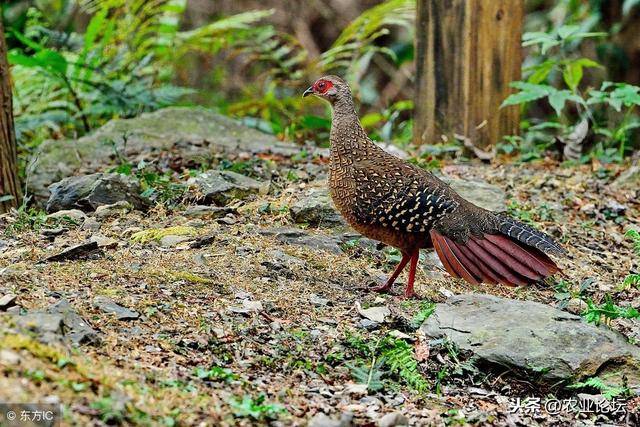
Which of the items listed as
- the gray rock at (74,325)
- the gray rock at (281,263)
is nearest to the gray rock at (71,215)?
the gray rock at (281,263)

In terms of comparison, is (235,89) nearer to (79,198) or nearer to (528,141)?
(528,141)

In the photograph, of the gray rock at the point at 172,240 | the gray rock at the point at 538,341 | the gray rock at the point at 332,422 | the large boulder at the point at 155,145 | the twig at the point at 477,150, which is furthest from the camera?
the twig at the point at 477,150

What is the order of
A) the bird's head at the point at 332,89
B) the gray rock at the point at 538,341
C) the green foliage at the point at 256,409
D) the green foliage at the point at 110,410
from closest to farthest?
the green foliage at the point at 110,410 → the green foliage at the point at 256,409 → the gray rock at the point at 538,341 → the bird's head at the point at 332,89

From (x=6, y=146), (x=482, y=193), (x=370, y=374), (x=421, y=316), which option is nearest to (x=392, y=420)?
(x=370, y=374)

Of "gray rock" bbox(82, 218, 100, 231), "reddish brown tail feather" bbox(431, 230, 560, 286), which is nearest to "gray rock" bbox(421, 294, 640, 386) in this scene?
"reddish brown tail feather" bbox(431, 230, 560, 286)

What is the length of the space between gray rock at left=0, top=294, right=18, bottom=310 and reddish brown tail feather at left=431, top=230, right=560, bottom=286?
2183mm

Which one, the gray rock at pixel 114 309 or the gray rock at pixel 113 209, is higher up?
the gray rock at pixel 114 309

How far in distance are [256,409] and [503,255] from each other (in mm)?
1911

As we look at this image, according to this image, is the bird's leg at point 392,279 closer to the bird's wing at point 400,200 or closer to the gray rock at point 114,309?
the bird's wing at point 400,200

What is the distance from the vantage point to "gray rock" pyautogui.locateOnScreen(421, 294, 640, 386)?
3.99 m

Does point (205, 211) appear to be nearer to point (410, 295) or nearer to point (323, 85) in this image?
point (323, 85)


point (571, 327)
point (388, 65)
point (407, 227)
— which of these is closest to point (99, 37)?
point (388, 65)

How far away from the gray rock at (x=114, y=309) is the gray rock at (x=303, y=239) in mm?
1573

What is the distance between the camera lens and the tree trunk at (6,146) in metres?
5.84
